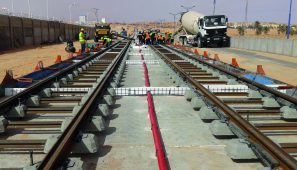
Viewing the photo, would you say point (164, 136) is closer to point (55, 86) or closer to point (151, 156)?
point (151, 156)

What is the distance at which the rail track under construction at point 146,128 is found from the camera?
171 inches

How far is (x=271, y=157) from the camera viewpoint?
3.97 metres

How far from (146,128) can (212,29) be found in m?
30.1

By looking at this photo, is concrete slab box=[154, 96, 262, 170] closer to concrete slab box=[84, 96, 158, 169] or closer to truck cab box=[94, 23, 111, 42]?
concrete slab box=[84, 96, 158, 169]

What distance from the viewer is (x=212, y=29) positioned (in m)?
34.3

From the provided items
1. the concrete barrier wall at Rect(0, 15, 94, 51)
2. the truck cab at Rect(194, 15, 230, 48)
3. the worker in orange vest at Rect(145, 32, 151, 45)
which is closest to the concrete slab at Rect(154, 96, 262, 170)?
the truck cab at Rect(194, 15, 230, 48)

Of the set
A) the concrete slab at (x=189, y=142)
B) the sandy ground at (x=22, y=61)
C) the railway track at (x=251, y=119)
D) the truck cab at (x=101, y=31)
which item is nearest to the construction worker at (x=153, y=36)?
the truck cab at (x=101, y=31)

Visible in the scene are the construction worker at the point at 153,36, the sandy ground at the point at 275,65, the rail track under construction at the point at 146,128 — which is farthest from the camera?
the construction worker at the point at 153,36

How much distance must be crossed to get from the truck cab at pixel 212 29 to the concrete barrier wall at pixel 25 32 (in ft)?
69.9

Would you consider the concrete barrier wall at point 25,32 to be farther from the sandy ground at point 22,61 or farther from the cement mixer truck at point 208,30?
the cement mixer truck at point 208,30

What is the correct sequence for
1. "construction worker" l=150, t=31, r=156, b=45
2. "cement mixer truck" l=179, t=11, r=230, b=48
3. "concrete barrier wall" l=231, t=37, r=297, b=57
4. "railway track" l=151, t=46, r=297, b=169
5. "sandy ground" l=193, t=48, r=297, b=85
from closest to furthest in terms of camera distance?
"railway track" l=151, t=46, r=297, b=169
"sandy ground" l=193, t=48, r=297, b=85
"concrete barrier wall" l=231, t=37, r=297, b=57
"cement mixer truck" l=179, t=11, r=230, b=48
"construction worker" l=150, t=31, r=156, b=45

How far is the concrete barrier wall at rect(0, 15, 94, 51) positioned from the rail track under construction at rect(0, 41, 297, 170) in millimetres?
26810

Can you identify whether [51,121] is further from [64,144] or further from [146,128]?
[64,144]

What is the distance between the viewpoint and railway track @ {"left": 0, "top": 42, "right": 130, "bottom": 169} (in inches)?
172
